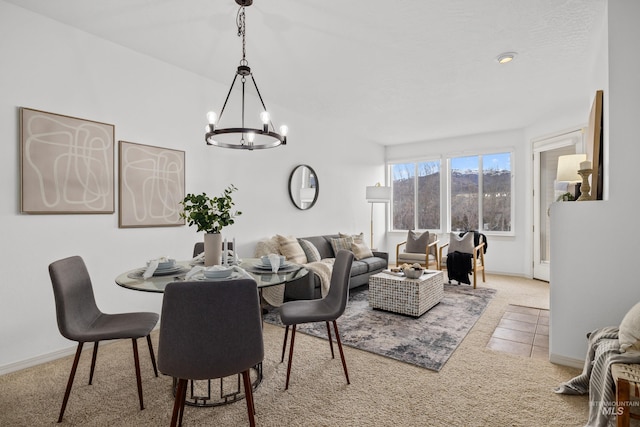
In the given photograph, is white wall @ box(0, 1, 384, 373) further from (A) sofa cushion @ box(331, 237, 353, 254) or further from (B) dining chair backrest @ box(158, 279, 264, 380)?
(B) dining chair backrest @ box(158, 279, 264, 380)

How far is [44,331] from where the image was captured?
2.60 m

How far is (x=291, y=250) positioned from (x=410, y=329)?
1.75 metres

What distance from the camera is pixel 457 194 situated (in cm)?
677

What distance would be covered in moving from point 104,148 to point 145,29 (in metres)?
1.10

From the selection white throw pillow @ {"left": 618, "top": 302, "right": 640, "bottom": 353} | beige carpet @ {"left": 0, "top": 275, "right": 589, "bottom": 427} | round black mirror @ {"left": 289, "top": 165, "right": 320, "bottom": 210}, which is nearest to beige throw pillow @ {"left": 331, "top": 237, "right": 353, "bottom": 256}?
round black mirror @ {"left": 289, "top": 165, "right": 320, "bottom": 210}

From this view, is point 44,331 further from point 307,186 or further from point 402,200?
point 402,200

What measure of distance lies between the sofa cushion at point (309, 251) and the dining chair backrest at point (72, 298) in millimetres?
2676

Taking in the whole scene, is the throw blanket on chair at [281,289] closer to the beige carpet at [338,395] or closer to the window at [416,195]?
the beige carpet at [338,395]

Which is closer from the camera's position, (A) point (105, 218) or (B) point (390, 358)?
(B) point (390, 358)

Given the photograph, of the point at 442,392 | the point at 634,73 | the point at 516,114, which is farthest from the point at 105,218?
the point at 516,114

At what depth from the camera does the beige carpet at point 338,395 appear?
1.86 m

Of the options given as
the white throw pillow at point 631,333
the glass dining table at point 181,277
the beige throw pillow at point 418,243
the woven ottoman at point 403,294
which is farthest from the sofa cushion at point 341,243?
the white throw pillow at point 631,333

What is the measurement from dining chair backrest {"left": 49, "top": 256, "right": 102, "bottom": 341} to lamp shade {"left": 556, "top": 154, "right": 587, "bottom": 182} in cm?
460

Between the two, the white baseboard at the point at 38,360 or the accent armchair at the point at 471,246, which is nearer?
the white baseboard at the point at 38,360
